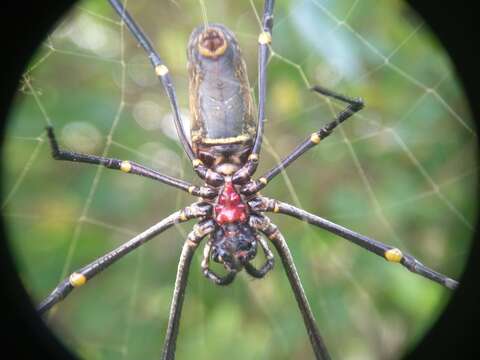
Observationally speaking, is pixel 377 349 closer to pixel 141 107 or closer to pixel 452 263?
pixel 452 263

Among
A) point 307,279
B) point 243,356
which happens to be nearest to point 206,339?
point 243,356

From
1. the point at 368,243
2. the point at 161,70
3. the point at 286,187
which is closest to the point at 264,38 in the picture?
the point at 161,70

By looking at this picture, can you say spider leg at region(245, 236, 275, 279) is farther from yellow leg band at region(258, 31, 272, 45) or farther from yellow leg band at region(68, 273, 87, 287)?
yellow leg band at region(258, 31, 272, 45)

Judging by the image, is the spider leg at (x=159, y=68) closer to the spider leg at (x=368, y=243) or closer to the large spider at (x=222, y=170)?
the large spider at (x=222, y=170)

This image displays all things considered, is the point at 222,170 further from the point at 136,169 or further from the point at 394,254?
the point at 394,254

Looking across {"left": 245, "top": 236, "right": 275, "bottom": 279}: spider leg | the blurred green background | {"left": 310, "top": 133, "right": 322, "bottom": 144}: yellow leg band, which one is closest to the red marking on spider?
{"left": 245, "top": 236, "right": 275, "bottom": 279}: spider leg

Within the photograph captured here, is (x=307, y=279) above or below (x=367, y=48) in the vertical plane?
below
